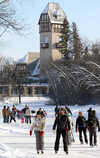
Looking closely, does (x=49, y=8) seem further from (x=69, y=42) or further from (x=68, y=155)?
(x=68, y=155)

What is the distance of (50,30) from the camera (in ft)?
269

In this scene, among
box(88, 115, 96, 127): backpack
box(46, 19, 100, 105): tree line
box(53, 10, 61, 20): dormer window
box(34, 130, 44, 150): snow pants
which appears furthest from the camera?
box(53, 10, 61, 20): dormer window

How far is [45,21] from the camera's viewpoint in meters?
81.8

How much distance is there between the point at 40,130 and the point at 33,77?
7675 cm

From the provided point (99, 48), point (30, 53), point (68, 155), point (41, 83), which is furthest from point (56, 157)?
point (30, 53)

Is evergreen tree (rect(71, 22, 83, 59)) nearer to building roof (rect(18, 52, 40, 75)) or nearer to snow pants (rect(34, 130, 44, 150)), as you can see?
building roof (rect(18, 52, 40, 75))

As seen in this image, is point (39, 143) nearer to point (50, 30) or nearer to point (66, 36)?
point (66, 36)

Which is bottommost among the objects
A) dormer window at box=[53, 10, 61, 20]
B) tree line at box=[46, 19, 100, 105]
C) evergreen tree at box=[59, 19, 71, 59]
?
tree line at box=[46, 19, 100, 105]

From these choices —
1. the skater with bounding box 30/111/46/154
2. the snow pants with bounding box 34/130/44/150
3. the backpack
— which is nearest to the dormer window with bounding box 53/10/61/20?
the backpack

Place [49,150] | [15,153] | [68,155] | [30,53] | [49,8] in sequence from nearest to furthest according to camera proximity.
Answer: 1. [15,153]
2. [68,155]
3. [49,150]
4. [49,8]
5. [30,53]

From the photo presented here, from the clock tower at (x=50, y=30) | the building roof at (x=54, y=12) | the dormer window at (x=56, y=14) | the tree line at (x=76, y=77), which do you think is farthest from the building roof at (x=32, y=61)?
the tree line at (x=76, y=77)

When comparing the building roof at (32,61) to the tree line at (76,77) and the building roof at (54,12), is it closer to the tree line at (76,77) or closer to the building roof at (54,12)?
the building roof at (54,12)

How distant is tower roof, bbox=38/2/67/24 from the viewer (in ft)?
267

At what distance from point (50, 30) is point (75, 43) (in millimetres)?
19653
